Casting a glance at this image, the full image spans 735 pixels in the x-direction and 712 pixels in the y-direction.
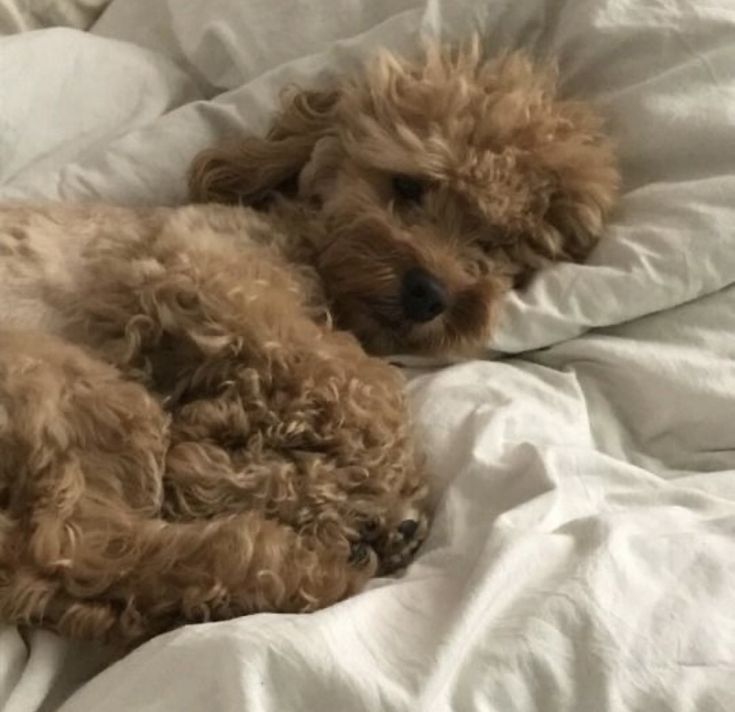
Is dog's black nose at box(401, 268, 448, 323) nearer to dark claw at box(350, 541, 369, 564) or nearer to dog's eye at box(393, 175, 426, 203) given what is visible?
dog's eye at box(393, 175, 426, 203)

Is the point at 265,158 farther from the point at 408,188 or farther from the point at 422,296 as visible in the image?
the point at 422,296

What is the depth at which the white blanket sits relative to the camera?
1.20 metres

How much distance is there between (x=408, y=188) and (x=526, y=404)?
391mm

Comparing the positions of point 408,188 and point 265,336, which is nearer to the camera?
point 265,336

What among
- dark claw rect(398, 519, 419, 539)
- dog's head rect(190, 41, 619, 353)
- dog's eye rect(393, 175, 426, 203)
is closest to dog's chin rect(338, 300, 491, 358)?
dog's head rect(190, 41, 619, 353)

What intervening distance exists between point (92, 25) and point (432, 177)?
0.94m

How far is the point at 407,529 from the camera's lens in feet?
5.08

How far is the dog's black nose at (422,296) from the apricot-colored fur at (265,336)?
0.01m

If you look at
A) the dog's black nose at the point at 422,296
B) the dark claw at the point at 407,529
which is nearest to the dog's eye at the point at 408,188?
the dog's black nose at the point at 422,296

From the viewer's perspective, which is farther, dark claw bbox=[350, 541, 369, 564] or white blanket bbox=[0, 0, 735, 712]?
dark claw bbox=[350, 541, 369, 564]

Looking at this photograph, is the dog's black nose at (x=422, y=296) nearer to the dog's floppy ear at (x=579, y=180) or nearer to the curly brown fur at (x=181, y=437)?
the curly brown fur at (x=181, y=437)

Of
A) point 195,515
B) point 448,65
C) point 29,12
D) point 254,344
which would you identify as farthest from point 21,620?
point 29,12

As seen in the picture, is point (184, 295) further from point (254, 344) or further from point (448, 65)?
point (448, 65)

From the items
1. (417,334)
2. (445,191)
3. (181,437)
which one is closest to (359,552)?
(181,437)
